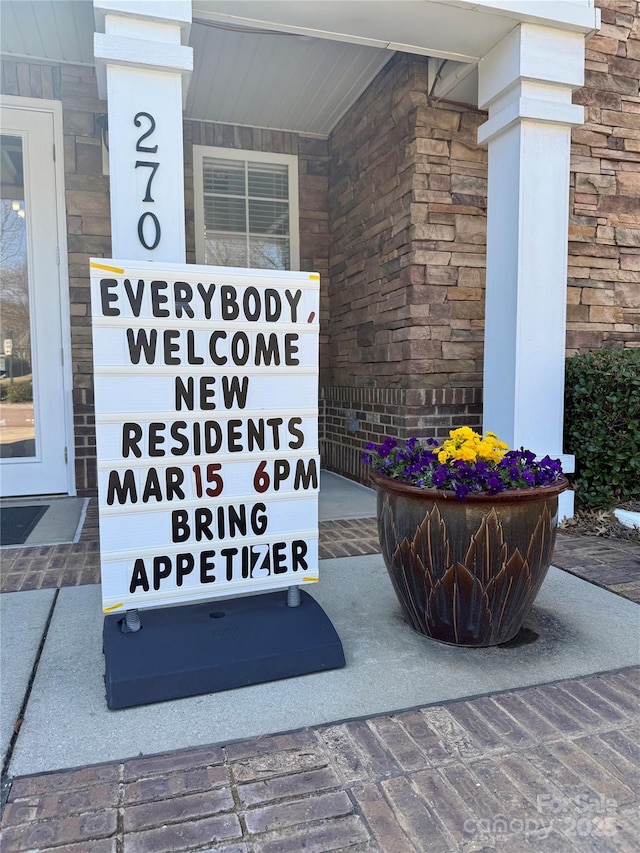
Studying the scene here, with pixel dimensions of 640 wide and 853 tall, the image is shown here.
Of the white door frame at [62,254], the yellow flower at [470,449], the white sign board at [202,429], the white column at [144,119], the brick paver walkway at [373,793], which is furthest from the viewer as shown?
the white door frame at [62,254]

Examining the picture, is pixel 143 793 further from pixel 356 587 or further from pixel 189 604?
pixel 356 587

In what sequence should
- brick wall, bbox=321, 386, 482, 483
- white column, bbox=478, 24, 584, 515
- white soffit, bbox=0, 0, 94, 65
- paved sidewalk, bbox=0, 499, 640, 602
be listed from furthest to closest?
brick wall, bbox=321, 386, 482, 483 < white soffit, bbox=0, 0, 94, 65 < white column, bbox=478, 24, 584, 515 < paved sidewalk, bbox=0, 499, 640, 602

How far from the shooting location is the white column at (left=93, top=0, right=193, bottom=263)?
265 centimetres

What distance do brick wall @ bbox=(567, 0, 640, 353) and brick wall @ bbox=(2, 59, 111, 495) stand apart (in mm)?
3730

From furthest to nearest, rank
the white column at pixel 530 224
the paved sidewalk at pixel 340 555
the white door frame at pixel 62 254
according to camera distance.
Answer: the white door frame at pixel 62 254 < the white column at pixel 530 224 < the paved sidewalk at pixel 340 555

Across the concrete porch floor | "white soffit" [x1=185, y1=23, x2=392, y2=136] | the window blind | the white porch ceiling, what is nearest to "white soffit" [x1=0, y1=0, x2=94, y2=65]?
the white porch ceiling

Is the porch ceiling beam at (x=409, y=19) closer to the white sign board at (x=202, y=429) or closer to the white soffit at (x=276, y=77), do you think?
the white soffit at (x=276, y=77)

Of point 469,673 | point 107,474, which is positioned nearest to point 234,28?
point 107,474

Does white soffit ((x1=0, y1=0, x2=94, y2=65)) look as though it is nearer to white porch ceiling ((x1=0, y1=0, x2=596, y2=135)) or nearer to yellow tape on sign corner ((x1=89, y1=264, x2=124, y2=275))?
white porch ceiling ((x1=0, y1=0, x2=596, y2=135))

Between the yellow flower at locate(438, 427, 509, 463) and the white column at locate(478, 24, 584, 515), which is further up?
the white column at locate(478, 24, 584, 515)

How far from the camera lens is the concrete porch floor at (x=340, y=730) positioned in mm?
1397

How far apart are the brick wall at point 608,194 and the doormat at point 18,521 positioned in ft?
13.6

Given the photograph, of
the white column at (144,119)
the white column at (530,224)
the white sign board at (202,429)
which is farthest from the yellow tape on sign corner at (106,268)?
the white column at (530,224)

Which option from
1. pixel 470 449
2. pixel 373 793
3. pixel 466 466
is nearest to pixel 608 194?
pixel 470 449
